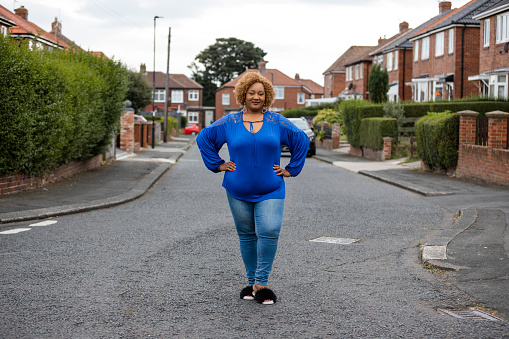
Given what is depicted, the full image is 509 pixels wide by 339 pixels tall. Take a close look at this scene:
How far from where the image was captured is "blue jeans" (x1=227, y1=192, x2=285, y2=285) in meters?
5.51

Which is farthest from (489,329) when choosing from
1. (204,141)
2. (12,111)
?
(12,111)

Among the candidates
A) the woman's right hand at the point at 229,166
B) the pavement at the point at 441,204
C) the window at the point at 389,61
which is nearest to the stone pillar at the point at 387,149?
the pavement at the point at 441,204

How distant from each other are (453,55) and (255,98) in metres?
38.3

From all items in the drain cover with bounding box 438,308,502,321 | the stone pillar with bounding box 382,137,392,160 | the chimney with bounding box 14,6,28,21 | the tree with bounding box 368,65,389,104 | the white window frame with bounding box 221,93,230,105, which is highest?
the chimney with bounding box 14,6,28,21

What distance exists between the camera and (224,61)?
4311 inches

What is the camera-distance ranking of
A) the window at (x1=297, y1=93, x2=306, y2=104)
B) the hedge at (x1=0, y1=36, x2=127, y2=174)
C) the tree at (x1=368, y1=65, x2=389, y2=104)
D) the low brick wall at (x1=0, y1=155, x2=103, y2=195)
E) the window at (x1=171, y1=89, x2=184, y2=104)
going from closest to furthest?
the hedge at (x1=0, y1=36, x2=127, y2=174), the low brick wall at (x1=0, y1=155, x2=103, y2=195), the tree at (x1=368, y1=65, x2=389, y2=104), the window at (x1=297, y1=93, x2=306, y2=104), the window at (x1=171, y1=89, x2=184, y2=104)

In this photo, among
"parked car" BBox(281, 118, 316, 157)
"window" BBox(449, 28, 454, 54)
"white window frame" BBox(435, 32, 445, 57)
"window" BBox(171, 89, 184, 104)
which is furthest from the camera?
"window" BBox(171, 89, 184, 104)

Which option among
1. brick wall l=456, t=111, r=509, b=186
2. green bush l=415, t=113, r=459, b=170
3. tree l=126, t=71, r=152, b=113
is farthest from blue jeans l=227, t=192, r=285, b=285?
tree l=126, t=71, r=152, b=113

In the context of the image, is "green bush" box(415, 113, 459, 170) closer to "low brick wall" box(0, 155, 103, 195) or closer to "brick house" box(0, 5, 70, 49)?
"low brick wall" box(0, 155, 103, 195)

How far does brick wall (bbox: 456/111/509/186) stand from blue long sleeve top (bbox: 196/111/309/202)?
11160 millimetres

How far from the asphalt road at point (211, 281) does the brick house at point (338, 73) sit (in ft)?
232

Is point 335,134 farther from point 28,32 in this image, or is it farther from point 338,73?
point 338,73

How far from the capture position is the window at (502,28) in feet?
110

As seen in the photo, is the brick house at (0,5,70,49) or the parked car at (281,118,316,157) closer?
the brick house at (0,5,70,49)
